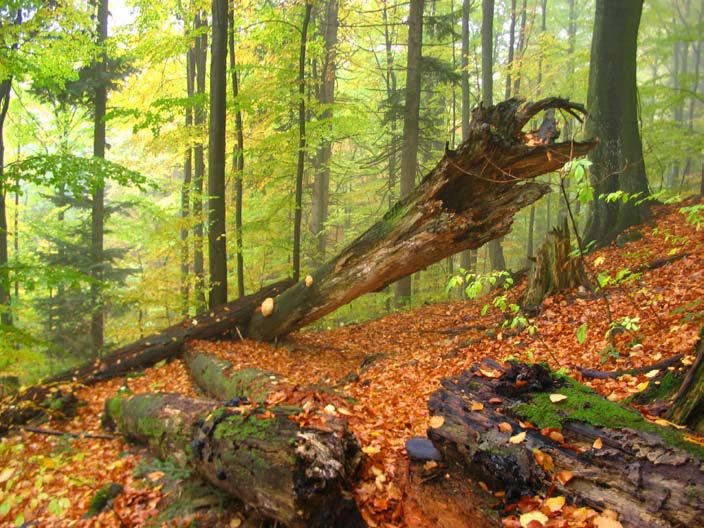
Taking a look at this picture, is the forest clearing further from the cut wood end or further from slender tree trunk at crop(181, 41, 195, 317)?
slender tree trunk at crop(181, 41, 195, 317)

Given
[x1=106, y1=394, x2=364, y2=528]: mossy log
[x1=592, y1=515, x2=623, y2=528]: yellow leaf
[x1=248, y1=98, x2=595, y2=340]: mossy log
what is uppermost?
[x1=248, y1=98, x2=595, y2=340]: mossy log

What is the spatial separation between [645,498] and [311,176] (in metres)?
17.6

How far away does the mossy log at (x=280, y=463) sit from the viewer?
7.99 feet

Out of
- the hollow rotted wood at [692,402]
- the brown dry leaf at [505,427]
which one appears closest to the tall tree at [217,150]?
the brown dry leaf at [505,427]

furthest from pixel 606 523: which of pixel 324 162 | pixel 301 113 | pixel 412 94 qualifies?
pixel 324 162

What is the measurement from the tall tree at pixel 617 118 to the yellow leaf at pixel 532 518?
793cm

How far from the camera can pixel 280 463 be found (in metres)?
2.54

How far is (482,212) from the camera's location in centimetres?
618

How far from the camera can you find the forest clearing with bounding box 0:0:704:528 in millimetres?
2527

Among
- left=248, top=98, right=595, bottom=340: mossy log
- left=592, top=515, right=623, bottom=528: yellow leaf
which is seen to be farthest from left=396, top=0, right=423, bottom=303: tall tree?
left=592, top=515, right=623, bottom=528: yellow leaf

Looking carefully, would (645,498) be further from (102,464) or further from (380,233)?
(380,233)

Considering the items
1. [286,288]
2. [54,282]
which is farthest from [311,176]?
[54,282]

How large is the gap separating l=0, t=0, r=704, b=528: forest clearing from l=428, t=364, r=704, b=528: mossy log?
1 centimetres

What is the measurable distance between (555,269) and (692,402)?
4453mm
